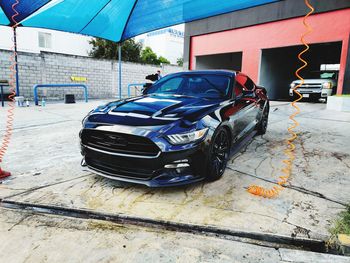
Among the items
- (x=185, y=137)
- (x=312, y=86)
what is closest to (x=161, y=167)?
(x=185, y=137)

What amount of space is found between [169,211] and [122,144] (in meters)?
0.81

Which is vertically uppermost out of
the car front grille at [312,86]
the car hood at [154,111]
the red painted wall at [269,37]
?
the red painted wall at [269,37]

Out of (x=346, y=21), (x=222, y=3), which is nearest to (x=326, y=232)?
(x=222, y=3)

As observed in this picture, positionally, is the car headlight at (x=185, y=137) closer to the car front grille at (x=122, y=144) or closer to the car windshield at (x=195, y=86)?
the car front grille at (x=122, y=144)

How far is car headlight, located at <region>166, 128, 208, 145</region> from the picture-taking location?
8.22 ft

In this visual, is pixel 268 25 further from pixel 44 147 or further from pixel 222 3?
pixel 44 147

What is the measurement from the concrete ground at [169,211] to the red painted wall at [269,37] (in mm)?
8908

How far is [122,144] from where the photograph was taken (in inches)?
103

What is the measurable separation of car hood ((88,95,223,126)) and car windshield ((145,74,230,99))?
309 mm

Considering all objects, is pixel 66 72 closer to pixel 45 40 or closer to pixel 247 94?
pixel 247 94

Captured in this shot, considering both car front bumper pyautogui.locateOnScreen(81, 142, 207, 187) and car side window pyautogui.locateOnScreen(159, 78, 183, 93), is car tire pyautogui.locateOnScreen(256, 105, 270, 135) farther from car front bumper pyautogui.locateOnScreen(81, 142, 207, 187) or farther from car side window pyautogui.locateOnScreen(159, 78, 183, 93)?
car front bumper pyautogui.locateOnScreen(81, 142, 207, 187)

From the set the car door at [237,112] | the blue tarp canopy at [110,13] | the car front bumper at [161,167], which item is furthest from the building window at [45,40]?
the car front bumper at [161,167]

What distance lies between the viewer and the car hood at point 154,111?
8.70 feet

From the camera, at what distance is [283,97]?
16.5 metres
